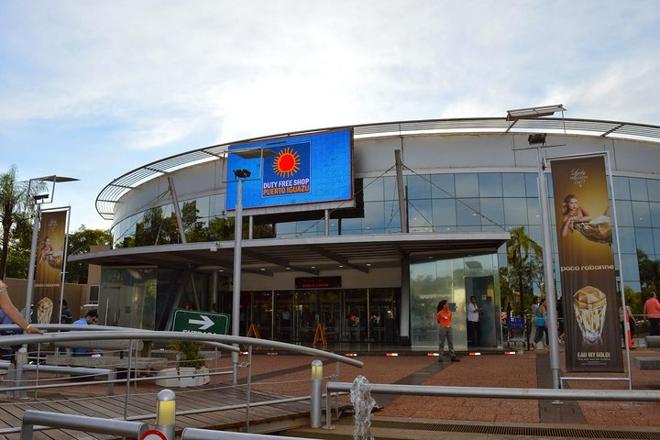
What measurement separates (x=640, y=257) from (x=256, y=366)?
21350 millimetres

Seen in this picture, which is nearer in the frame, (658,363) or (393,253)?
(658,363)

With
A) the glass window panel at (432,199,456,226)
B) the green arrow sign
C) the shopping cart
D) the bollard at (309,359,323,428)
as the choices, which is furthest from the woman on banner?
the glass window panel at (432,199,456,226)

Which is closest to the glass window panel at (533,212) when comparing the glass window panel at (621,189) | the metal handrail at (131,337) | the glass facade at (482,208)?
the glass facade at (482,208)

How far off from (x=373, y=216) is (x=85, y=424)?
2580cm

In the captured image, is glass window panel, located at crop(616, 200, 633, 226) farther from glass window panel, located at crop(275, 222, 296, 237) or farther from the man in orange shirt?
glass window panel, located at crop(275, 222, 296, 237)

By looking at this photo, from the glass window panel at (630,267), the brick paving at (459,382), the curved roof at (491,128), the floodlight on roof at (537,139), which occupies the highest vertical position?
the curved roof at (491,128)

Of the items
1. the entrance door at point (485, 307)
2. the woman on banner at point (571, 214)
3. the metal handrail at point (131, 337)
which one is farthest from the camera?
the entrance door at point (485, 307)

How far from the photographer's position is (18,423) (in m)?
6.00

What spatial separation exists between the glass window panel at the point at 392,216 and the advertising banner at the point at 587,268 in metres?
17.6

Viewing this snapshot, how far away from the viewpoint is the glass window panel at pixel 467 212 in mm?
28188

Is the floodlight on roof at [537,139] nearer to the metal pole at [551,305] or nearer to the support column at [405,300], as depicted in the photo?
the metal pole at [551,305]

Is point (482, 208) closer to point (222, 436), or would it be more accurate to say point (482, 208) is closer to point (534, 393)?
point (534, 393)

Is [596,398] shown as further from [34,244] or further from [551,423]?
[34,244]

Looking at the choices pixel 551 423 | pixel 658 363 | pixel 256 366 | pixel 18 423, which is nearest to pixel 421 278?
pixel 256 366
